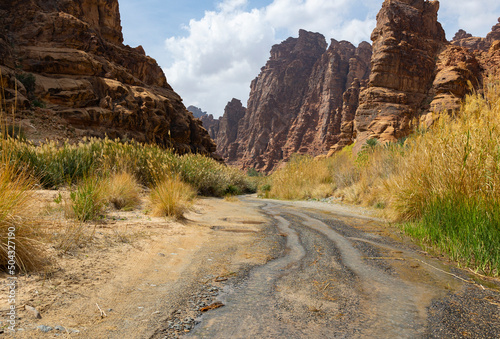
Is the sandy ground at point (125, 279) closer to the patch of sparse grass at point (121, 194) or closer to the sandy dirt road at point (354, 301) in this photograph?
the sandy dirt road at point (354, 301)

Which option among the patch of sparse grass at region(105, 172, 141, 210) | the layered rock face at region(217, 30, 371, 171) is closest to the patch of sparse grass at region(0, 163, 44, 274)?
the patch of sparse grass at region(105, 172, 141, 210)

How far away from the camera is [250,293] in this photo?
1.84 m

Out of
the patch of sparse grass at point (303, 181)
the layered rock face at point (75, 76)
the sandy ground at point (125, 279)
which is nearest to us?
the sandy ground at point (125, 279)

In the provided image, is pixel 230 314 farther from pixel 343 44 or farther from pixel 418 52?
pixel 343 44

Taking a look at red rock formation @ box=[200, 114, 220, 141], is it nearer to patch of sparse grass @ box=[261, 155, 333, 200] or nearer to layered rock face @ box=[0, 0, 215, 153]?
layered rock face @ box=[0, 0, 215, 153]

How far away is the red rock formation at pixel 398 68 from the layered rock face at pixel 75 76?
67.5ft

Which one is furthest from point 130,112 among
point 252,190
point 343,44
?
point 343,44

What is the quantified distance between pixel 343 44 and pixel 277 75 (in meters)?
25.7

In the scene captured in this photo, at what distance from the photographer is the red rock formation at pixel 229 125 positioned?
117 m

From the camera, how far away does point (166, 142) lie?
105 ft

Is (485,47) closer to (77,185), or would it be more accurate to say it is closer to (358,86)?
(358,86)

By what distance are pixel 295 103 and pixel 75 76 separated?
7893 centimetres

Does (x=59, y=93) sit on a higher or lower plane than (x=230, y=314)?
higher

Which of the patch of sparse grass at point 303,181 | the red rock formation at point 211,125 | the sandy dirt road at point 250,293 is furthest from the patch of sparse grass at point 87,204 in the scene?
the red rock formation at point 211,125
